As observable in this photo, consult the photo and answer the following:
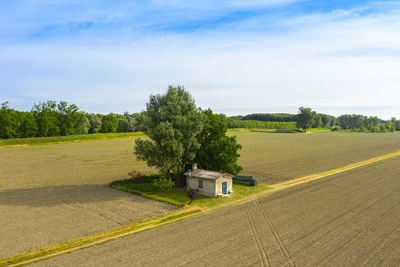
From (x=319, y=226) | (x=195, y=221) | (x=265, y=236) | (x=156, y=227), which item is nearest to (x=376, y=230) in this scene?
(x=319, y=226)

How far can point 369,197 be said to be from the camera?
1325 inches

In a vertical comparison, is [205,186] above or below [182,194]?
above

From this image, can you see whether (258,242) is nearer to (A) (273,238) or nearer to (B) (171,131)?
(A) (273,238)

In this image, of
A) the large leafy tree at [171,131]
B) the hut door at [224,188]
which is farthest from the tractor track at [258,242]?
the large leafy tree at [171,131]

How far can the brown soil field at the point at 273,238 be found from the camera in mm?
18297

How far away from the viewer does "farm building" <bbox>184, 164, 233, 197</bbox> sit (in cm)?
3456

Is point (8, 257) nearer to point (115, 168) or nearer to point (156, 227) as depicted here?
point (156, 227)

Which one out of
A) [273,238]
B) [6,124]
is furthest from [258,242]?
[6,124]

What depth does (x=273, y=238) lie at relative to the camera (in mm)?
21891

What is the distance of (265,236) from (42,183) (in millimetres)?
37084

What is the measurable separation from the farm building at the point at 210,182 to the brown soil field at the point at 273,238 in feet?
15.5

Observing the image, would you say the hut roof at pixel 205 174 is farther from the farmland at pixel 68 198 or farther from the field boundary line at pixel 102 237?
the farmland at pixel 68 198

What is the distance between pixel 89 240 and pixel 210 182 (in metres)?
17.2

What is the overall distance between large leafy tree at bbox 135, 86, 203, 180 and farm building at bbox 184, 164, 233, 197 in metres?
2.68
